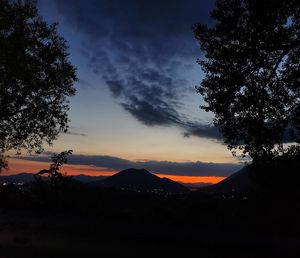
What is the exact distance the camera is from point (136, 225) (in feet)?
88.1

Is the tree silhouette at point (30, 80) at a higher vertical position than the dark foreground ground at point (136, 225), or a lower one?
higher

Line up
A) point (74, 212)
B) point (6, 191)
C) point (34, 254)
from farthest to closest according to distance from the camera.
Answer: point (6, 191) → point (74, 212) → point (34, 254)

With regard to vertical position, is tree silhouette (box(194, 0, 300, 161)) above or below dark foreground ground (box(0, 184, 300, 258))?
above

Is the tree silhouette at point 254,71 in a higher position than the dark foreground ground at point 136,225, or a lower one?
higher

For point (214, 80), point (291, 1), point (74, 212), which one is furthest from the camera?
point (74, 212)

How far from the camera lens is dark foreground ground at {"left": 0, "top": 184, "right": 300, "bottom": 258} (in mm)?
17828

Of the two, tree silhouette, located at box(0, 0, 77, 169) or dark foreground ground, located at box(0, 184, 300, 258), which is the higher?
tree silhouette, located at box(0, 0, 77, 169)

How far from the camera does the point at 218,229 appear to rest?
2680 cm

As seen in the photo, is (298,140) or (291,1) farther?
(298,140)

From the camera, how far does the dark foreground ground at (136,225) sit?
58.5 feet

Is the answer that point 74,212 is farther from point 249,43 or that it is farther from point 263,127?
point 249,43

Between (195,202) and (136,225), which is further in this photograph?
(195,202)

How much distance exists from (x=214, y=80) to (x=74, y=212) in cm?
1352

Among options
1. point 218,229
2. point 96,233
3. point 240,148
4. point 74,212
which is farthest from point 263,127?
point 74,212
